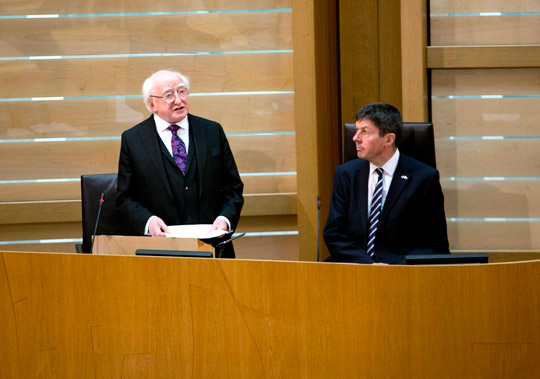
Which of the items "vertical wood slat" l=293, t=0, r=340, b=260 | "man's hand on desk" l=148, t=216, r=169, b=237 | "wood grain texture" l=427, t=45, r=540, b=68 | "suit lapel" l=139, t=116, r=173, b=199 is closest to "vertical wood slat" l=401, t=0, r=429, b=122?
"wood grain texture" l=427, t=45, r=540, b=68

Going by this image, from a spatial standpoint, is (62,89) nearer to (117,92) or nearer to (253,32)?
(117,92)

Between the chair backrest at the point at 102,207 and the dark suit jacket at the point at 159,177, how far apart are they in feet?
0.45

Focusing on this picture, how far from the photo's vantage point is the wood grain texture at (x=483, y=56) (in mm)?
4090

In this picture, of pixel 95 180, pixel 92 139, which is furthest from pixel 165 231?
pixel 92 139

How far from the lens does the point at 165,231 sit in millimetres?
3135

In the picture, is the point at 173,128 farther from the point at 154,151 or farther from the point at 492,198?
the point at 492,198

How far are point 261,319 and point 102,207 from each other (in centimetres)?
172

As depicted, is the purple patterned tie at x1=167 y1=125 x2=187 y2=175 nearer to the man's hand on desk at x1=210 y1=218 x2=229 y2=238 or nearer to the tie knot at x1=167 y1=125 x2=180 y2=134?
the tie knot at x1=167 y1=125 x2=180 y2=134

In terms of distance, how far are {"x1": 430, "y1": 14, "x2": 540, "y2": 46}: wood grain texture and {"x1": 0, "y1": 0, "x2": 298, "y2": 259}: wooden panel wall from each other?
93cm

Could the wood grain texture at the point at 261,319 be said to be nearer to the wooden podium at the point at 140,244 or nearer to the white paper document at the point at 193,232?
the wooden podium at the point at 140,244

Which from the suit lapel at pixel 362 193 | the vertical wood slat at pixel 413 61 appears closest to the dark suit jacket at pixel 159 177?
the suit lapel at pixel 362 193

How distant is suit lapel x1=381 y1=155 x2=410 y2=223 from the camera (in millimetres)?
3299

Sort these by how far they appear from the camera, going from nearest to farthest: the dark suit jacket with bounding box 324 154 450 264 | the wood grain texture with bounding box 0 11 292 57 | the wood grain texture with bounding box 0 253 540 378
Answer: the wood grain texture with bounding box 0 253 540 378, the dark suit jacket with bounding box 324 154 450 264, the wood grain texture with bounding box 0 11 292 57

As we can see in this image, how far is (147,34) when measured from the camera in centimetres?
428
